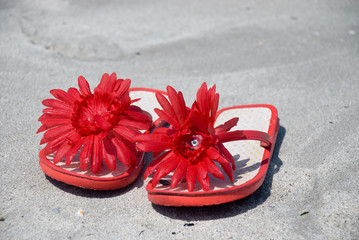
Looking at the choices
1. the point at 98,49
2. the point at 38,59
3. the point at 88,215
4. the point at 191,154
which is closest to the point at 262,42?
the point at 98,49

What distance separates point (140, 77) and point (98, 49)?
0.42 m

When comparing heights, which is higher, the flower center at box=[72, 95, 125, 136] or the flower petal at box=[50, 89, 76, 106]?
the flower petal at box=[50, 89, 76, 106]

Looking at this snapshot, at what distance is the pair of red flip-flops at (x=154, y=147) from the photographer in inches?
56.4

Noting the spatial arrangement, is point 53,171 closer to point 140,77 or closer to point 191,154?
point 191,154

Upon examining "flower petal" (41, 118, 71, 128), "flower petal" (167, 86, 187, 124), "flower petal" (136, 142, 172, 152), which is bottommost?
"flower petal" (41, 118, 71, 128)

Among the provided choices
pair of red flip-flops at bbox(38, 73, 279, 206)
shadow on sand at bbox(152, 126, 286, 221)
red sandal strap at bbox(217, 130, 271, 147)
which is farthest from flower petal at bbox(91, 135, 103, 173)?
red sandal strap at bbox(217, 130, 271, 147)

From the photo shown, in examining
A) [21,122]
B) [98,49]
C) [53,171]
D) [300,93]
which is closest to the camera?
[53,171]

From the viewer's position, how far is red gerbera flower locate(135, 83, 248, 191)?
1.42m

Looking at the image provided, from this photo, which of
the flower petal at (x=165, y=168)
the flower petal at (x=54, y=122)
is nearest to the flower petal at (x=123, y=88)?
the flower petal at (x=54, y=122)

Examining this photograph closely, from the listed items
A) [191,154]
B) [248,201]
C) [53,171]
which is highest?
[191,154]

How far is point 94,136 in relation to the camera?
60.7 inches

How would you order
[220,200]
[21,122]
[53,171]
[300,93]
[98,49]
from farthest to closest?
[98,49], [300,93], [21,122], [53,171], [220,200]

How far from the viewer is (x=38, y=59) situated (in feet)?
8.34

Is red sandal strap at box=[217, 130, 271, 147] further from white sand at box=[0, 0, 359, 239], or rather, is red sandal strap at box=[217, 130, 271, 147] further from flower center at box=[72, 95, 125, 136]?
flower center at box=[72, 95, 125, 136]
